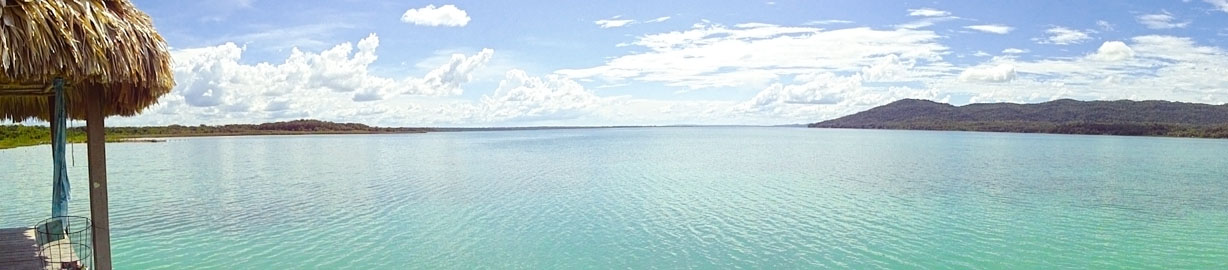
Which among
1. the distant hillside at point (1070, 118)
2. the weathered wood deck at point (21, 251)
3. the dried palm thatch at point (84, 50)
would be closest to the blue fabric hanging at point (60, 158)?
the dried palm thatch at point (84, 50)

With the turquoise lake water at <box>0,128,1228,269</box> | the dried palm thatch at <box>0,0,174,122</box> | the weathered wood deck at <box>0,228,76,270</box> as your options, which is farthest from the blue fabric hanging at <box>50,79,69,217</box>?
the turquoise lake water at <box>0,128,1228,269</box>

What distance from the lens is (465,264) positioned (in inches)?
341

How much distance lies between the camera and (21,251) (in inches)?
236

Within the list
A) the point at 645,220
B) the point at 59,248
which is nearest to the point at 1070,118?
the point at 645,220

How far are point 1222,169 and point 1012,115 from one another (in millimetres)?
112753

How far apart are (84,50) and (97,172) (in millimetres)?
926

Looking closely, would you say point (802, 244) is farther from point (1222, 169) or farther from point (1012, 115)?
point (1012, 115)

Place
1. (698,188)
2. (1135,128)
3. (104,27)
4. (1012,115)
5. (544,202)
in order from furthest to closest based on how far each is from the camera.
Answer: (1012,115) < (1135,128) < (698,188) < (544,202) < (104,27)

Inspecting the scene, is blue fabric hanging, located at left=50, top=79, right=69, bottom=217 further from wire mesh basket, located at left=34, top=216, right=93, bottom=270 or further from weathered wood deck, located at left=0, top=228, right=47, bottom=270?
weathered wood deck, located at left=0, top=228, right=47, bottom=270

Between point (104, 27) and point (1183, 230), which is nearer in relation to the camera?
point (104, 27)

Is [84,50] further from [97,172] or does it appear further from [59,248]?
[59,248]

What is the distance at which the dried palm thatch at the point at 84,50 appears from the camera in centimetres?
443

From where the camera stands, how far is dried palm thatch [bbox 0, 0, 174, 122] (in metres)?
4.43

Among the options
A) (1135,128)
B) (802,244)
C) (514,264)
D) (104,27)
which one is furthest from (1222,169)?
(1135,128)
